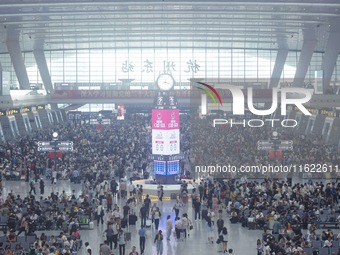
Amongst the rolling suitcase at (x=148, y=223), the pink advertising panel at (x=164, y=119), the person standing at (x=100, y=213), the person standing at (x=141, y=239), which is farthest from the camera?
the pink advertising panel at (x=164, y=119)

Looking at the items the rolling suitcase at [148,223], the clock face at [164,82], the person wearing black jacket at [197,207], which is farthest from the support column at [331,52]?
the rolling suitcase at [148,223]

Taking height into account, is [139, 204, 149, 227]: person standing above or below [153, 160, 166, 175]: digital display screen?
below

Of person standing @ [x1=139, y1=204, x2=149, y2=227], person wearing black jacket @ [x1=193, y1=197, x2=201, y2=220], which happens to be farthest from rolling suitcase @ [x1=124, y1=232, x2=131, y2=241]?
person wearing black jacket @ [x1=193, y1=197, x2=201, y2=220]

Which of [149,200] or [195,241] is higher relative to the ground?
[149,200]

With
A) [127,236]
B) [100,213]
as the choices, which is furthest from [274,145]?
[127,236]

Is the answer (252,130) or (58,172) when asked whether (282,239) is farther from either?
(252,130)

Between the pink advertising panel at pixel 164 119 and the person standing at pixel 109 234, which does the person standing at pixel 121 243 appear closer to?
the person standing at pixel 109 234

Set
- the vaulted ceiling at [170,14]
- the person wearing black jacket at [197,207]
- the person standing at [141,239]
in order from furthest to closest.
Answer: the vaulted ceiling at [170,14] → the person wearing black jacket at [197,207] → the person standing at [141,239]

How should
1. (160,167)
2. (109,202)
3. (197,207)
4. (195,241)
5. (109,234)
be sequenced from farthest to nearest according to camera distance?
1. (160,167)
2. (109,202)
3. (197,207)
4. (195,241)
5. (109,234)

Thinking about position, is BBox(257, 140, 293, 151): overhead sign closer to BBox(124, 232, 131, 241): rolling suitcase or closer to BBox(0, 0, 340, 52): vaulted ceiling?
BBox(0, 0, 340, 52): vaulted ceiling

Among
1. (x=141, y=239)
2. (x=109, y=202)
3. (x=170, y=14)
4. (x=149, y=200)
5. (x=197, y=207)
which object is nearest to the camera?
(x=141, y=239)

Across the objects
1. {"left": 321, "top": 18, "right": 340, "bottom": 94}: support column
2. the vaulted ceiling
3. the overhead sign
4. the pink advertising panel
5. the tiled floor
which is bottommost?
the tiled floor

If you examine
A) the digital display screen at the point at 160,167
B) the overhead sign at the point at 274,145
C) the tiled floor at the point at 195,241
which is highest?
the overhead sign at the point at 274,145

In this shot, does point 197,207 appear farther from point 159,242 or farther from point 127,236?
point 159,242
